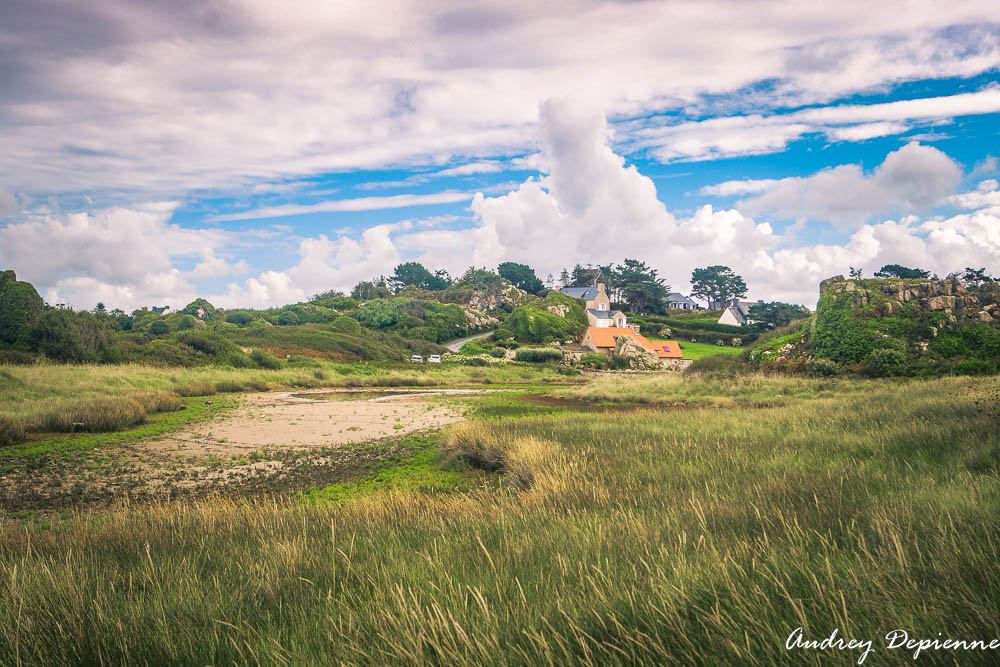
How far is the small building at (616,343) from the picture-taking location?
5959 centimetres

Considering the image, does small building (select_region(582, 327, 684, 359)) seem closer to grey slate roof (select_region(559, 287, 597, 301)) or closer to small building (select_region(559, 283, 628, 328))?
small building (select_region(559, 283, 628, 328))

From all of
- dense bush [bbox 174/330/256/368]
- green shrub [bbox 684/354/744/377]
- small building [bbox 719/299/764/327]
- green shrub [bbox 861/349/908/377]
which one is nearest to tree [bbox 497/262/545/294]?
small building [bbox 719/299/764/327]

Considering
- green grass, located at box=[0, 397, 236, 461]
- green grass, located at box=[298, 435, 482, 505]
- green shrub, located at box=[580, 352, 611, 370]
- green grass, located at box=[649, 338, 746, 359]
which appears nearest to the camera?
green grass, located at box=[298, 435, 482, 505]

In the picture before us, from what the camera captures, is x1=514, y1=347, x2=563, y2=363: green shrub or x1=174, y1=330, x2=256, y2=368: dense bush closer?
x1=174, y1=330, x2=256, y2=368: dense bush

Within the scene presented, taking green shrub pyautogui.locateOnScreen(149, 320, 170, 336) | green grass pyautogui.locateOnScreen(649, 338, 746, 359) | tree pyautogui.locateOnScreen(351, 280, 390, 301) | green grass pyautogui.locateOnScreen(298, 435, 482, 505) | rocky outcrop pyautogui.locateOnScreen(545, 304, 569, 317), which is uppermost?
tree pyautogui.locateOnScreen(351, 280, 390, 301)

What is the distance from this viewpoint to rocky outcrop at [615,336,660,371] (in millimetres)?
56188

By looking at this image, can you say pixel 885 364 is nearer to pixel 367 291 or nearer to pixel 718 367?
pixel 718 367

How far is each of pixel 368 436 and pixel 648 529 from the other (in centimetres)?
1399

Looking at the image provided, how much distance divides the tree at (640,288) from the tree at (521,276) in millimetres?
23551

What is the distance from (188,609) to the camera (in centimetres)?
318

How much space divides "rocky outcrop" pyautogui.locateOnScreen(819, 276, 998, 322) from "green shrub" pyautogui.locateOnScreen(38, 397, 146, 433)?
3570 cm

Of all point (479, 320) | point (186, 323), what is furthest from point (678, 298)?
point (186, 323)

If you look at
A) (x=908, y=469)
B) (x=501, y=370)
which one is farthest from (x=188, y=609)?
(x=501, y=370)

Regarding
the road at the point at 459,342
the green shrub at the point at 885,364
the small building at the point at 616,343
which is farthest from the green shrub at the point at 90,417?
the road at the point at 459,342
